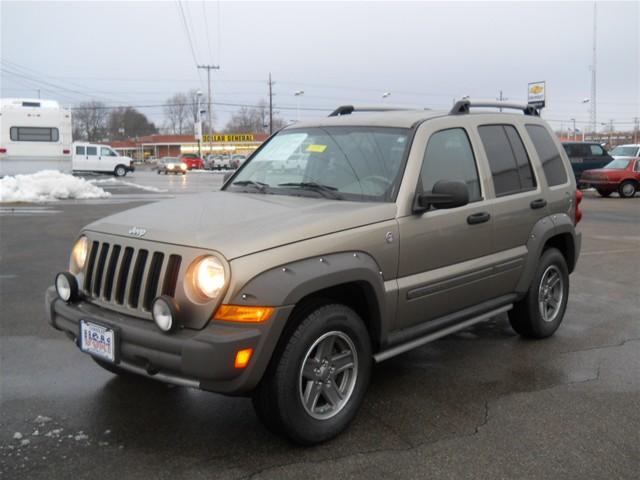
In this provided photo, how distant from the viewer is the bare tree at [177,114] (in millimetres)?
121625

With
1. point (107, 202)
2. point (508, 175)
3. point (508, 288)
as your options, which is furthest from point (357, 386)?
point (107, 202)

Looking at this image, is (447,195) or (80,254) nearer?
(447,195)

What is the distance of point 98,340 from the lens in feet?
11.4

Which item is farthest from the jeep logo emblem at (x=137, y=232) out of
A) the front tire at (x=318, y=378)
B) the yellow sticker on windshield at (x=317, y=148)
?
the yellow sticker on windshield at (x=317, y=148)

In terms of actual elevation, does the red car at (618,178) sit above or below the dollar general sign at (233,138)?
below

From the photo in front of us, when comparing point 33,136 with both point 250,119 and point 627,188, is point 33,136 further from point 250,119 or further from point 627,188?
point 250,119

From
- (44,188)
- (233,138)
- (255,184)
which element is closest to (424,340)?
(255,184)

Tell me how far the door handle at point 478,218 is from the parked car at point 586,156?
2284cm

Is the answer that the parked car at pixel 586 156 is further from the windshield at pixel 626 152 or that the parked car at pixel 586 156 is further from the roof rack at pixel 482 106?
the roof rack at pixel 482 106

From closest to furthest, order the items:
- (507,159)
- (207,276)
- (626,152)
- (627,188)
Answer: (207,276)
(507,159)
(627,188)
(626,152)

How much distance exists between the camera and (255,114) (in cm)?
11175

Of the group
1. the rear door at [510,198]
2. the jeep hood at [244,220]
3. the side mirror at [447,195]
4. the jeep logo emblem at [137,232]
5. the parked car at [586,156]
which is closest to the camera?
the jeep hood at [244,220]

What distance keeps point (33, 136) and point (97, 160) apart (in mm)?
16838

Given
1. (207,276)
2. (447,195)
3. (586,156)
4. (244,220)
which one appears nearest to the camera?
(207,276)
